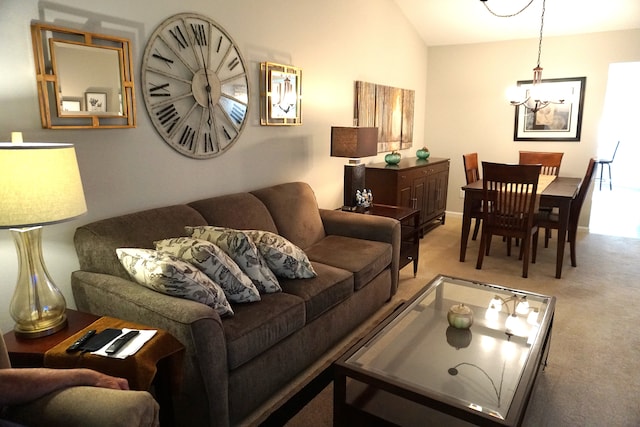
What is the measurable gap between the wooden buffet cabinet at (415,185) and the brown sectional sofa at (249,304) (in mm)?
1157

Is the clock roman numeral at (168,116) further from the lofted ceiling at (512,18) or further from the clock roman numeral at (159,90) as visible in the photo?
the lofted ceiling at (512,18)

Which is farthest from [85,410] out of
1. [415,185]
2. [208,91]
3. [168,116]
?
[415,185]

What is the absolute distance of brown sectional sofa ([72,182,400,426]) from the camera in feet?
5.61

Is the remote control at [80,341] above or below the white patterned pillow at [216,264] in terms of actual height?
below

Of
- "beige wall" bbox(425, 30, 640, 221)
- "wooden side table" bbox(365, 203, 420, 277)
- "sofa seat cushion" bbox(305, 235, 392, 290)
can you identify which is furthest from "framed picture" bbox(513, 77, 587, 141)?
"sofa seat cushion" bbox(305, 235, 392, 290)

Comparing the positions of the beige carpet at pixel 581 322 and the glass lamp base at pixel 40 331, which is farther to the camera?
the beige carpet at pixel 581 322

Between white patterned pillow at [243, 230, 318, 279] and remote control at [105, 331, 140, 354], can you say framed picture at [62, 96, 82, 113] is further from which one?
remote control at [105, 331, 140, 354]

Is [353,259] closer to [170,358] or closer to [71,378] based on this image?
[170,358]

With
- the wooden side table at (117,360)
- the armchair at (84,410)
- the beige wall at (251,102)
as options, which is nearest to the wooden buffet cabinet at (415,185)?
the beige wall at (251,102)

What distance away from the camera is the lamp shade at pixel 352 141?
3.45 meters

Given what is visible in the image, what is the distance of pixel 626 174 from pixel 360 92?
7021 mm

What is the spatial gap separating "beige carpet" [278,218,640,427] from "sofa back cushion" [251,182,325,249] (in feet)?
2.76

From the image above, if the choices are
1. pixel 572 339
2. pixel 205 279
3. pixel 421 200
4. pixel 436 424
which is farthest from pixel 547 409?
pixel 421 200

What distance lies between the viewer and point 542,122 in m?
5.38
